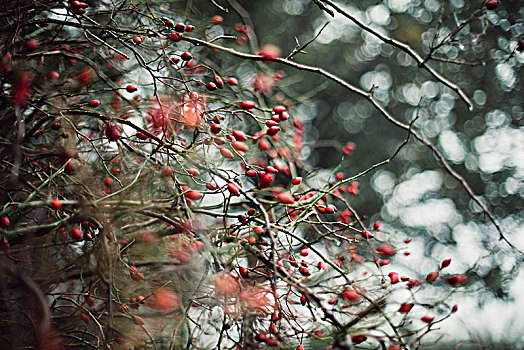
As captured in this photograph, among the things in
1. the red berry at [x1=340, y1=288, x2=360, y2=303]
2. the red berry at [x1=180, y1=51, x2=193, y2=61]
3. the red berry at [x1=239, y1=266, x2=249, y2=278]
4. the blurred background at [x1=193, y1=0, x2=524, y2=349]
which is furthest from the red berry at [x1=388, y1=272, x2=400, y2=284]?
the blurred background at [x1=193, y1=0, x2=524, y2=349]

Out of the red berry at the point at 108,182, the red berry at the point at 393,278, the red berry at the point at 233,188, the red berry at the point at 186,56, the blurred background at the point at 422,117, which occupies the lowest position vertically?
the red berry at the point at 393,278

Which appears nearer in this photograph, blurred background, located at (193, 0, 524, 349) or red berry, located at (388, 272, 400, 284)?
red berry, located at (388, 272, 400, 284)

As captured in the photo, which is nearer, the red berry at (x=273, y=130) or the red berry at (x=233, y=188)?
the red berry at (x=233, y=188)

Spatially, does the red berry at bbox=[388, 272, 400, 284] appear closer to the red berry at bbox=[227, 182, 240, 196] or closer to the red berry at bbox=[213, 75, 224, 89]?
the red berry at bbox=[227, 182, 240, 196]

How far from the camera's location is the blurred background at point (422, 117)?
479 cm

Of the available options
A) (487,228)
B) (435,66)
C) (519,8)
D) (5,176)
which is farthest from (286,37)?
(5,176)

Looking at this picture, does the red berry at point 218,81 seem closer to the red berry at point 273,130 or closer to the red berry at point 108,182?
the red berry at point 273,130

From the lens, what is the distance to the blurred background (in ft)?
15.7

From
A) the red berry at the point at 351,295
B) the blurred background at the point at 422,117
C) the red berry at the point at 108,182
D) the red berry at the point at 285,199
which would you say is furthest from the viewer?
the blurred background at the point at 422,117

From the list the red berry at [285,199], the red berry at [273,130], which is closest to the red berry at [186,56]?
the red berry at [273,130]

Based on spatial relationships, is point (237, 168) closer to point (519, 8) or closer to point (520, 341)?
→ point (520, 341)

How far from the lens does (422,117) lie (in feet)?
18.2

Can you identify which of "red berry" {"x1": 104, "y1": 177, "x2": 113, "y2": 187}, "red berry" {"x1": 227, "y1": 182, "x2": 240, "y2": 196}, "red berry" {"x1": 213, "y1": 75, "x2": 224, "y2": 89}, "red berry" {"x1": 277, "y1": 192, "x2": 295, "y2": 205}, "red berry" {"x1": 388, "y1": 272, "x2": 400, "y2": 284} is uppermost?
"red berry" {"x1": 213, "y1": 75, "x2": 224, "y2": 89}

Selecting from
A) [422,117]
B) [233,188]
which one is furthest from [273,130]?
[422,117]
